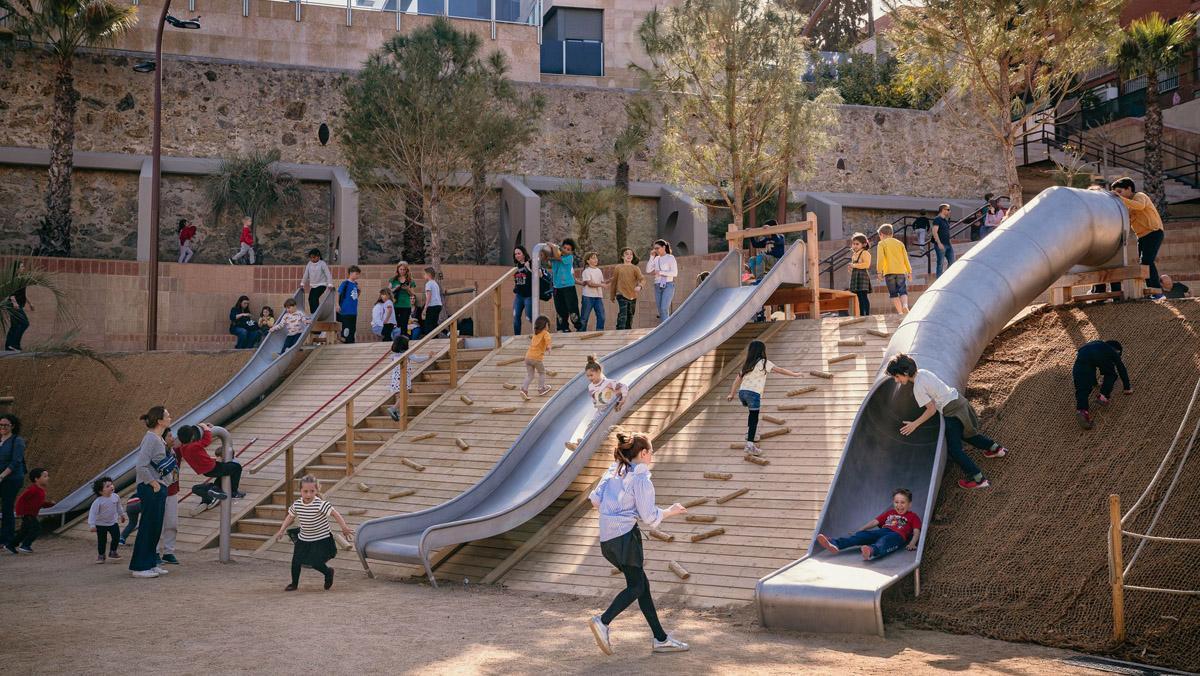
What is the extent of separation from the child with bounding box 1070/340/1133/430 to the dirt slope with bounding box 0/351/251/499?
13.4m

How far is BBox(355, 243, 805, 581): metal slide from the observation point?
10477 mm

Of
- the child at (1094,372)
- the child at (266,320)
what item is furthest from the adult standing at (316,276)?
the child at (1094,372)

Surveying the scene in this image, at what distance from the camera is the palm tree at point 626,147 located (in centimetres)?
2758

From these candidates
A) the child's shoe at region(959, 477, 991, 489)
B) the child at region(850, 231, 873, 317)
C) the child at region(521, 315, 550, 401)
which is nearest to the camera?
the child's shoe at region(959, 477, 991, 489)

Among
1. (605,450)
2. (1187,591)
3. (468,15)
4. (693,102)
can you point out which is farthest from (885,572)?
(468,15)

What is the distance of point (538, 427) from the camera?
39.6 ft

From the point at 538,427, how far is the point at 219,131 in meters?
17.9

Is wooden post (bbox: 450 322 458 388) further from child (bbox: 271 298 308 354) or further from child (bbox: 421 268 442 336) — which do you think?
child (bbox: 271 298 308 354)

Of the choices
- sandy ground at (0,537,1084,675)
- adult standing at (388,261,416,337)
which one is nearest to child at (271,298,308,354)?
adult standing at (388,261,416,337)

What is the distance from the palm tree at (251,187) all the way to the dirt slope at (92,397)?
25.3ft

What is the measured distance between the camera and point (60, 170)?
23609 mm

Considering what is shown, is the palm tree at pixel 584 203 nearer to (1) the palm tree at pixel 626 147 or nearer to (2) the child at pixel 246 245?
(1) the palm tree at pixel 626 147

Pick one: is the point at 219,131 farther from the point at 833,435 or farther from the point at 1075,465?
the point at 1075,465

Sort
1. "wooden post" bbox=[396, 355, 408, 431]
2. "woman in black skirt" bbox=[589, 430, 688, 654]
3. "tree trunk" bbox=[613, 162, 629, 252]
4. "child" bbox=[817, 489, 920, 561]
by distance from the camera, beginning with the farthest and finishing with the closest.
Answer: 1. "tree trunk" bbox=[613, 162, 629, 252]
2. "wooden post" bbox=[396, 355, 408, 431]
3. "child" bbox=[817, 489, 920, 561]
4. "woman in black skirt" bbox=[589, 430, 688, 654]
